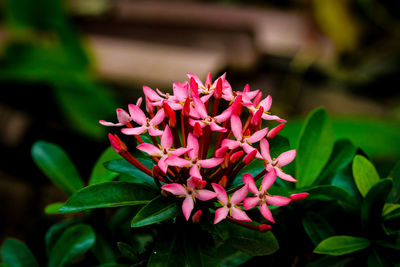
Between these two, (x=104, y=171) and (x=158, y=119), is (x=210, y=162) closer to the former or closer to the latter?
(x=158, y=119)

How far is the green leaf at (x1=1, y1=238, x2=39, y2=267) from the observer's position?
523mm

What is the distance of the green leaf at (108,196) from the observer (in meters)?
0.39

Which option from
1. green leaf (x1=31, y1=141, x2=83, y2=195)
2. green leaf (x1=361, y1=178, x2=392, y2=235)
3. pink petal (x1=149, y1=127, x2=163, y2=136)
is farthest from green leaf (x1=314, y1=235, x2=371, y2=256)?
green leaf (x1=31, y1=141, x2=83, y2=195)

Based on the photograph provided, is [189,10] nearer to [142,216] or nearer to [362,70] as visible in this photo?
[362,70]

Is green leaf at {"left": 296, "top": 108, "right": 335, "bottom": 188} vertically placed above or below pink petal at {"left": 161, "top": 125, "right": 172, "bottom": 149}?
below

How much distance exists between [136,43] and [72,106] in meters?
0.77

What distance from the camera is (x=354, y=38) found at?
3.12 m

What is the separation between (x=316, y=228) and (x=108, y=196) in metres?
0.28

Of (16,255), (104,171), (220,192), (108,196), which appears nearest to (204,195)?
(220,192)

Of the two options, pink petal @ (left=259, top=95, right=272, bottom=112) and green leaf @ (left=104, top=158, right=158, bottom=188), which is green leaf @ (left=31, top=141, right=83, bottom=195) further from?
pink petal @ (left=259, top=95, right=272, bottom=112)

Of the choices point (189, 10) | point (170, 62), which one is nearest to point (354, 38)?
point (189, 10)

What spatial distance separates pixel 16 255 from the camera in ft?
1.73

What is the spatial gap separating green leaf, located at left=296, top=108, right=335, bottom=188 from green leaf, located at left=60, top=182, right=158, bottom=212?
0.79 feet

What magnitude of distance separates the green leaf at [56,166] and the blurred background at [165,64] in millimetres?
192
